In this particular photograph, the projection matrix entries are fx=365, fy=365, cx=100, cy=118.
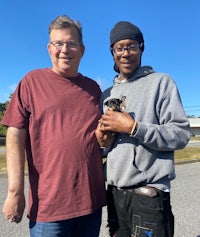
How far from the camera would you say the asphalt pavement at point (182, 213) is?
4988 millimetres

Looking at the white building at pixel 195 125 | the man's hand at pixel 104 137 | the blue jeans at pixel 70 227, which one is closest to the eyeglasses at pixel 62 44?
the man's hand at pixel 104 137

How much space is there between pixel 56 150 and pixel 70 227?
56 centimetres

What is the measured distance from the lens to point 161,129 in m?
2.39

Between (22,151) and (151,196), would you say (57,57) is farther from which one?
(151,196)

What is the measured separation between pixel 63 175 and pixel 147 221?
0.64 meters

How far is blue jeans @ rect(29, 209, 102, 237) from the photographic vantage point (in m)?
2.48

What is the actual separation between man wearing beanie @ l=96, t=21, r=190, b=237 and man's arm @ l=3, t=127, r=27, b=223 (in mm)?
554

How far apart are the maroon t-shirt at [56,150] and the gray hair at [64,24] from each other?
0.40 meters

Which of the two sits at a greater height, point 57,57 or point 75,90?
point 57,57

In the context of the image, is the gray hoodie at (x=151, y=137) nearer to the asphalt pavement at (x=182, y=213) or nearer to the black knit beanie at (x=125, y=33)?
Answer: the black knit beanie at (x=125, y=33)

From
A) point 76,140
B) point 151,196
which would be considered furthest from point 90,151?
point 151,196

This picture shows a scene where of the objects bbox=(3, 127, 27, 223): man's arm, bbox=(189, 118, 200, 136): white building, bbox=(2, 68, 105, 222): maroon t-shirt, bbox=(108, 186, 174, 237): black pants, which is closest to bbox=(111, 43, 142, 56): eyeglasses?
bbox=(2, 68, 105, 222): maroon t-shirt

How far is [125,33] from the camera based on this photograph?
103 inches

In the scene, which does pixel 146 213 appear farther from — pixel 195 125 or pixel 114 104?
pixel 195 125
